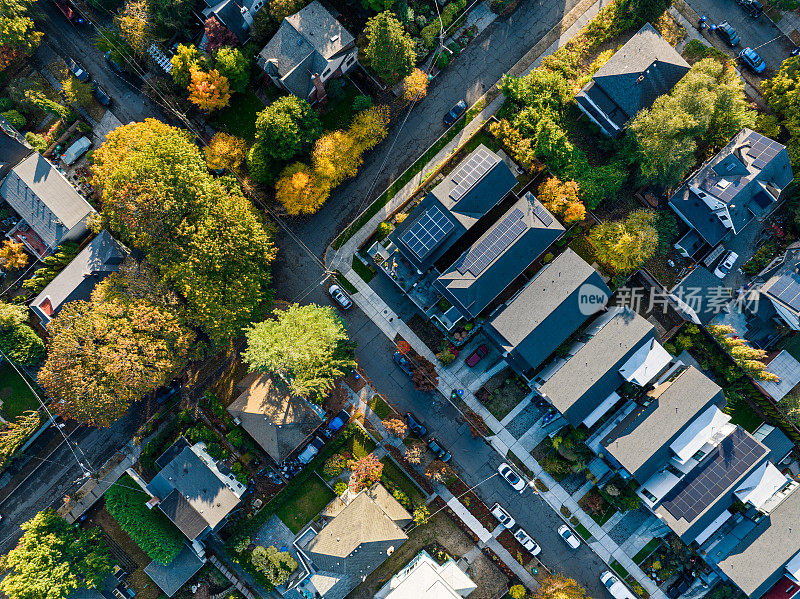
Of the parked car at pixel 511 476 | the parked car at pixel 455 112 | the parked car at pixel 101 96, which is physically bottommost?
the parked car at pixel 511 476

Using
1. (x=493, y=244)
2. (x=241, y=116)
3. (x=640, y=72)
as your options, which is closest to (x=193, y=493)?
(x=493, y=244)

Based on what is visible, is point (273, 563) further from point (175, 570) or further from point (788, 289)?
point (788, 289)

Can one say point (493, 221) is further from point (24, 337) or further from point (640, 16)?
point (24, 337)

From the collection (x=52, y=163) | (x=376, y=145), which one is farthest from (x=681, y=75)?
(x=52, y=163)

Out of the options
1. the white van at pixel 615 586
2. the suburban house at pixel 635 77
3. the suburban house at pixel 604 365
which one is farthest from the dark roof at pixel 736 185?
the white van at pixel 615 586

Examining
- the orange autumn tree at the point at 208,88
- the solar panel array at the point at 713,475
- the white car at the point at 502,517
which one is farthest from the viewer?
the white car at the point at 502,517

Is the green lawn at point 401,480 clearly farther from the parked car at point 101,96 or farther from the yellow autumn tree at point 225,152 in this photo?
the parked car at point 101,96

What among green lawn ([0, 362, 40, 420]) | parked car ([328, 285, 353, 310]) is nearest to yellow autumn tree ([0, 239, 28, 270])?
green lawn ([0, 362, 40, 420])

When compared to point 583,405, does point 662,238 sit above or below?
above
